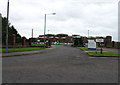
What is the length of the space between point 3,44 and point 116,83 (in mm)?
24453

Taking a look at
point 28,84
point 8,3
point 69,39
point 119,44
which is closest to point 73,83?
point 28,84

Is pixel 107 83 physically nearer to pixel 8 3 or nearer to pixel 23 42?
pixel 8 3

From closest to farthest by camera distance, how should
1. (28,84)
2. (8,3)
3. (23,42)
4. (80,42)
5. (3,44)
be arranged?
(28,84) < (8,3) < (3,44) < (23,42) < (80,42)

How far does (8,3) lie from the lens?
14.4 metres

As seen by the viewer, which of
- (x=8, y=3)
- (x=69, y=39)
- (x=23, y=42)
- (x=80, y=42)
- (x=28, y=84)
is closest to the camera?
(x=28, y=84)

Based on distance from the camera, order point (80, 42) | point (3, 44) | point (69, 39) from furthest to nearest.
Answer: point (69, 39) < point (80, 42) < point (3, 44)

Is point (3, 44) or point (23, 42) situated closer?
point (3, 44)

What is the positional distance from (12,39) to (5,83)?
21488 mm

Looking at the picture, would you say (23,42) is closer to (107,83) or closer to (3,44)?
(3,44)

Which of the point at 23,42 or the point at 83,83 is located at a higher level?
the point at 23,42

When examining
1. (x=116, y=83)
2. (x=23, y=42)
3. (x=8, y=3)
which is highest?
(x=8, y=3)

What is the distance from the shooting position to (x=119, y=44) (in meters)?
27.2

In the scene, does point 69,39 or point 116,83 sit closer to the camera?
point 116,83

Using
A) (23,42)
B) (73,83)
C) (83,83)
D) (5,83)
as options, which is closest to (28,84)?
(5,83)
